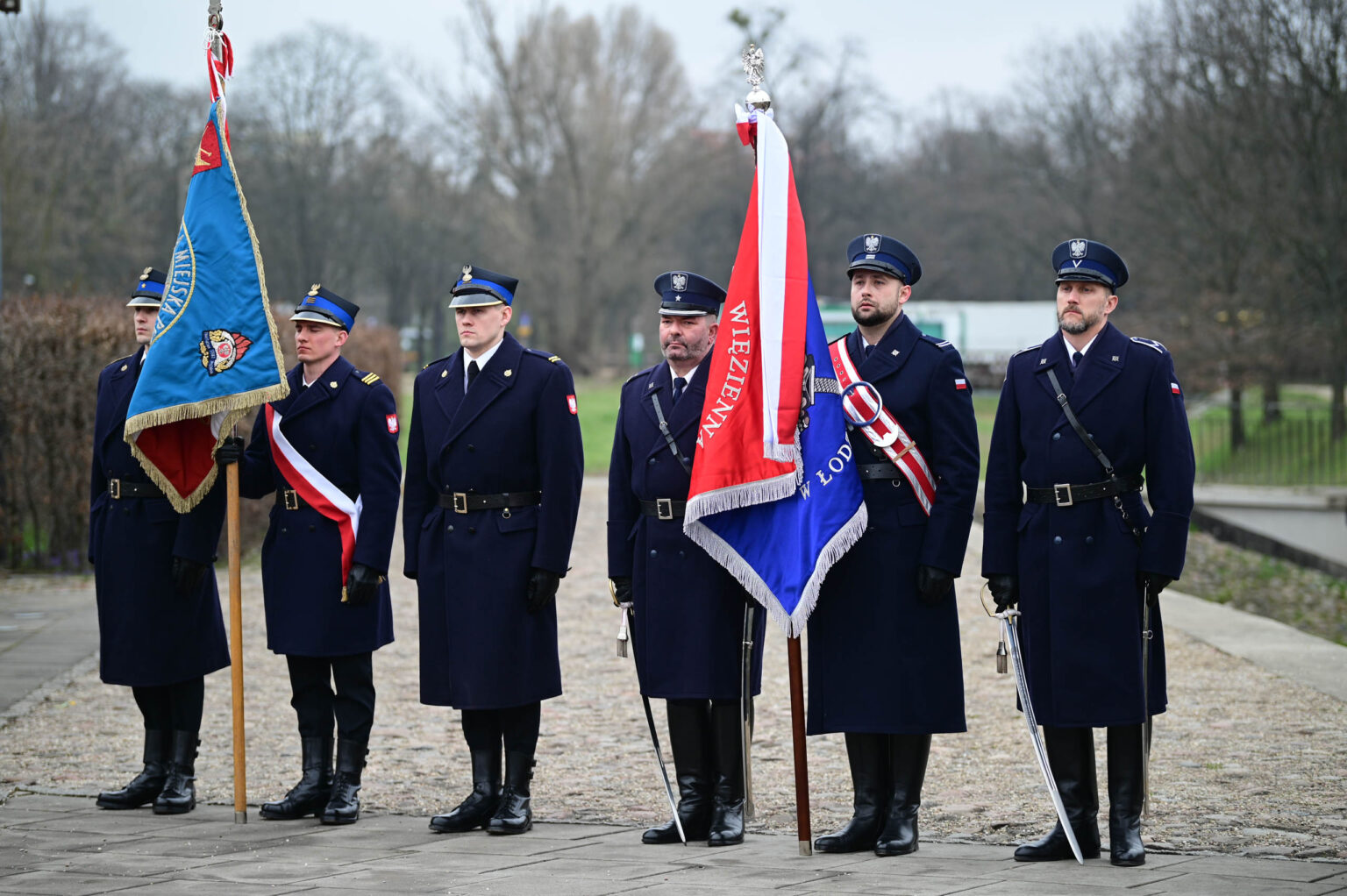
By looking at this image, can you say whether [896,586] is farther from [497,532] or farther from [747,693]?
[497,532]

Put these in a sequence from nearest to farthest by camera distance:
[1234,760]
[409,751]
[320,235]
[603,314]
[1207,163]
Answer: [1234,760]
[409,751]
[1207,163]
[320,235]
[603,314]

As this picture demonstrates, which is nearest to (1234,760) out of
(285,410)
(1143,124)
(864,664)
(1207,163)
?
(864,664)

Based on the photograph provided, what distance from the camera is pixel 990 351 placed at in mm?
53219

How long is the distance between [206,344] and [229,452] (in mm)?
493

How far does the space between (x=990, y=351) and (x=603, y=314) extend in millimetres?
13648

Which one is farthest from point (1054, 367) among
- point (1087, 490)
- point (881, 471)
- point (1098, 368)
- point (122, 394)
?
point (122, 394)

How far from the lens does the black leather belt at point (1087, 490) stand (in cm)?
562

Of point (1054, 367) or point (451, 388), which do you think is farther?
point (451, 388)

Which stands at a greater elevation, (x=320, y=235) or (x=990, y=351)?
(x=320, y=235)

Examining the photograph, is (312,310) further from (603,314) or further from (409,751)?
(603,314)

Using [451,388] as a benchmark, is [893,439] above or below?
below

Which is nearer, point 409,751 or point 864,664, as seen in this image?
point 864,664

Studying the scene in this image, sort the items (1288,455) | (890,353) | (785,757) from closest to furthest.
Result: 1. (890,353)
2. (785,757)
3. (1288,455)

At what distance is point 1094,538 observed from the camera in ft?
18.4
